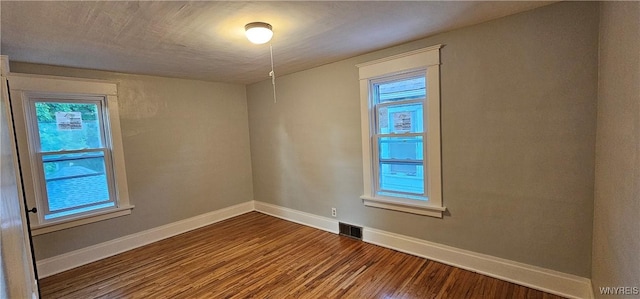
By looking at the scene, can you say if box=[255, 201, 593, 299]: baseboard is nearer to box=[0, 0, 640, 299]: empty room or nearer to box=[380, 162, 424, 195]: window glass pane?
box=[0, 0, 640, 299]: empty room

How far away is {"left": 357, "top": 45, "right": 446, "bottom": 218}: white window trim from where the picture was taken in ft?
8.75

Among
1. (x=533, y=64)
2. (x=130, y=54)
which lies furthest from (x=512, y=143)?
(x=130, y=54)

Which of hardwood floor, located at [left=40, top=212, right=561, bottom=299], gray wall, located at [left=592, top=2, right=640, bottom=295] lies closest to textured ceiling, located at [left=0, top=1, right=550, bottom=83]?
gray wall, located at [left=592, top=2, right=640, bottom=295]

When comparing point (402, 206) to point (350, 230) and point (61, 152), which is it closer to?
point (350, 230)

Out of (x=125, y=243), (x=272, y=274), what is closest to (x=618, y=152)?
(x=272, y=274)

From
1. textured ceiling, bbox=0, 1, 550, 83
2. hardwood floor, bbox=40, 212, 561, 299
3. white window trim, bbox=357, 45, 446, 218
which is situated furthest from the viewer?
white window trim, bbox=357, 45, 446, 218

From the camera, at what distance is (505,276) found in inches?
94.6

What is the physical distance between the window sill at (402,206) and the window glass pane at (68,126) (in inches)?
136

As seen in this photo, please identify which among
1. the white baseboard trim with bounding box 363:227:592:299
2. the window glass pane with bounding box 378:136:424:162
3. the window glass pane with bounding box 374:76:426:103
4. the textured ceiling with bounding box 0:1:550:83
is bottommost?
the white baseboard trim with bounding box 363:227:592:299

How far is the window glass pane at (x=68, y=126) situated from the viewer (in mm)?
2973

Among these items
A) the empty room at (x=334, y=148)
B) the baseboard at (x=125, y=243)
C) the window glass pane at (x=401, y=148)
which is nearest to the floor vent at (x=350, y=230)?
the empty room at (x=334, y=148)

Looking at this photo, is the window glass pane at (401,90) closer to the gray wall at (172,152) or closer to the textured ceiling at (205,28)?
the textured ceiling at (205,28)

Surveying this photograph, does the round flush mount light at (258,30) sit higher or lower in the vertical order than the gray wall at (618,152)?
higher

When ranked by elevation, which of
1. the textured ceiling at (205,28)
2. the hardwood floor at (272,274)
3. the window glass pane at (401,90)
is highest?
the textured ceiling at (205,28)
